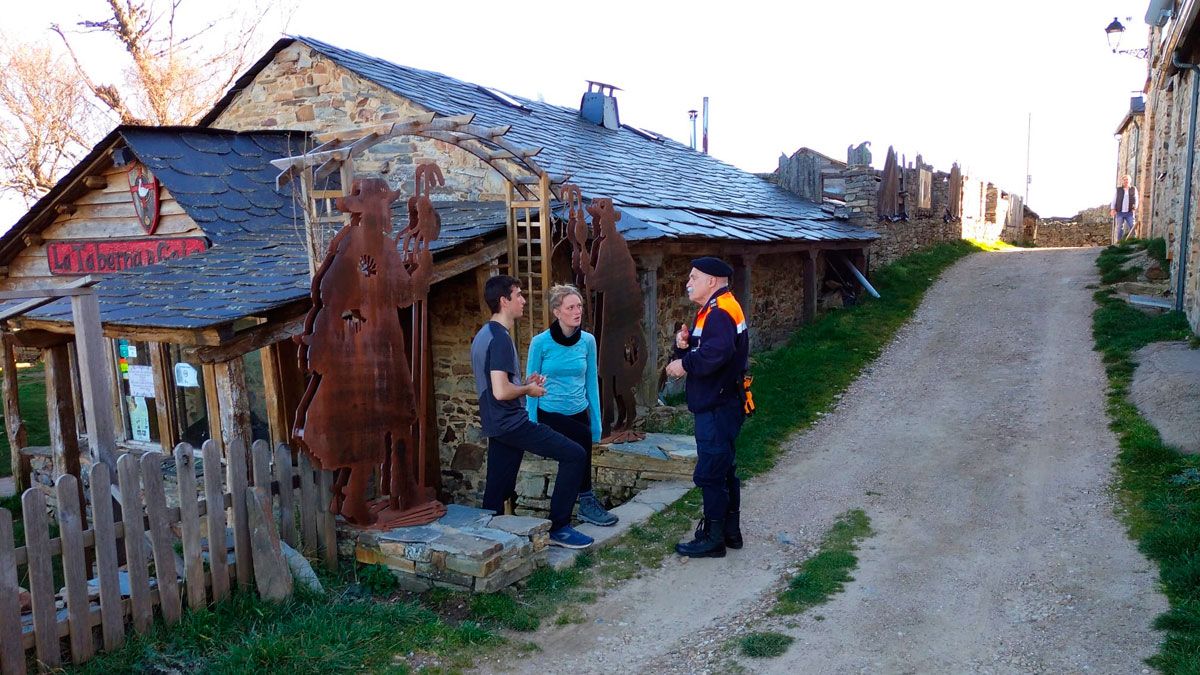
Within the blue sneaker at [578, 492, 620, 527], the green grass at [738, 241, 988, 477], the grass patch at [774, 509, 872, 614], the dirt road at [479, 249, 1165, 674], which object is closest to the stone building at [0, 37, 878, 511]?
the green grass at [738, 241, 988, 477]

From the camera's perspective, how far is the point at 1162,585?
14.4 ft

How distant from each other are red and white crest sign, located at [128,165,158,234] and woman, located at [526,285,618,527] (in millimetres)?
5845

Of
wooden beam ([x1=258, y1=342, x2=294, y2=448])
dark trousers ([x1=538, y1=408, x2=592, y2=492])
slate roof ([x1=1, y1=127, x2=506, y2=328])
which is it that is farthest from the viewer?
wooden beam ([x1=258, y1=342, x2=294, y2=448])

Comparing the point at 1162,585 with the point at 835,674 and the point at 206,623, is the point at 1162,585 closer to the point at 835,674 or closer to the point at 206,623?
the point at 835,674

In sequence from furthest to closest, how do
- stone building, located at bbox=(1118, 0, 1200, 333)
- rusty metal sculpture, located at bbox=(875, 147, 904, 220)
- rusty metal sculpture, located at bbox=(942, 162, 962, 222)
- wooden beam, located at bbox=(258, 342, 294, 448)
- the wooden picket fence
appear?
rusty metal sculpture, located at bbox=(942, 162, 962, 222)
rusty metal sculpture, located at bbox=(875, 147, 904, 220)
stone building, located at bbox=(1118, 0, 1200, 333)
wooden beam, located at bbox=(258, 342, 294, 448)
the wooden picket fence

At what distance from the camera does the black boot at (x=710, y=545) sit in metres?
5.20

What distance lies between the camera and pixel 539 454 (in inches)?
198

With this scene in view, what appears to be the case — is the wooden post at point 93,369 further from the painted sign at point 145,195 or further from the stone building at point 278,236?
the painted sign at point 145,195

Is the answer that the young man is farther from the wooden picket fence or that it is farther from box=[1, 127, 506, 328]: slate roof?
box=[1, 127, 506, 328]: slate roof

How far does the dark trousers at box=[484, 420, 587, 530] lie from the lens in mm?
4988

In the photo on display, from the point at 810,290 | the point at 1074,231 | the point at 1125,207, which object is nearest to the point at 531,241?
the point at 810,290

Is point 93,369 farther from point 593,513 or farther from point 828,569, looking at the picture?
point 828,569

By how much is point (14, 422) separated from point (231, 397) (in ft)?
17.0

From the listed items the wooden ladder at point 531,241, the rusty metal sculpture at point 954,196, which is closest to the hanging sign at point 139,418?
the wooden ladder at point 531,241
